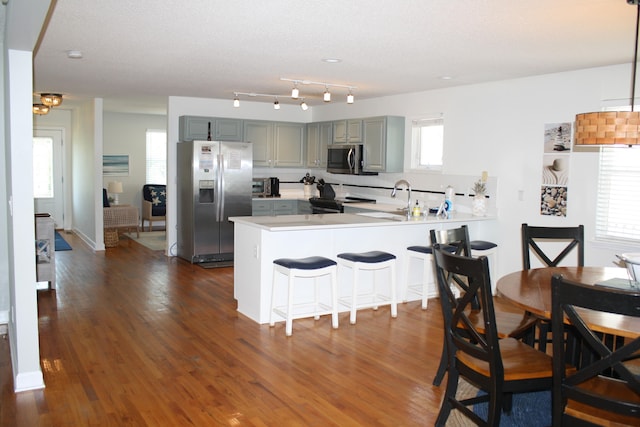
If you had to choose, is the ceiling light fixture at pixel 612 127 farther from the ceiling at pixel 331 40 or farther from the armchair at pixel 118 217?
the armchair at pixel 118 217

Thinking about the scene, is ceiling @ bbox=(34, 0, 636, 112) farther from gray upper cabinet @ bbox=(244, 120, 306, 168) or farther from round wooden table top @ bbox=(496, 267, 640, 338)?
gray upper cabinet @ bbox=(244, 120, 306, 168)

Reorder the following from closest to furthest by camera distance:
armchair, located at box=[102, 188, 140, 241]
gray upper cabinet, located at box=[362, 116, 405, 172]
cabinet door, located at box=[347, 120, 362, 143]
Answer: gray upper cabinet, located at box=[362, 116, 405, 172] → cabinet door, located at box=[347, 120, 362, 143] → armchair, located at box=[102, 188, 140, 241]

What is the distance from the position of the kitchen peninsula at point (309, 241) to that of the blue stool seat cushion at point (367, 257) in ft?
0.76

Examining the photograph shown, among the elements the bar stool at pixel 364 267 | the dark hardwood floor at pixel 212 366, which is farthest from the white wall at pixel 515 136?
the bar stool at pixel 364 267

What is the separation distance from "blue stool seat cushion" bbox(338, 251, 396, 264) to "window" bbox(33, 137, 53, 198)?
7.65 metres

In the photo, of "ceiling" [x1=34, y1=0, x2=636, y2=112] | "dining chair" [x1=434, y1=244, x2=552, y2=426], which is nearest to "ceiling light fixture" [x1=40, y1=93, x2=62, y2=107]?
"ceiling" [x1=34, y1=0, x2=636, y2=112]

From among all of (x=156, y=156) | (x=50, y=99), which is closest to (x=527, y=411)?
(x=50, y=99)

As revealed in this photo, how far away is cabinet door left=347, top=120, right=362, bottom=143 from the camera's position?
24.9 ft

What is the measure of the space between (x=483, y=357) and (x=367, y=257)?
2355 millimetres

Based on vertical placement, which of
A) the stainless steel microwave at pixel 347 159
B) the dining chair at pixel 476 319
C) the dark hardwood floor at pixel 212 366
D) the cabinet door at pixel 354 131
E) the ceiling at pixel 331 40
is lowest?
the dark hardwood floor at pixel 212 366

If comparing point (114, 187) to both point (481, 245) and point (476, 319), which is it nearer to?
point (481, 245)

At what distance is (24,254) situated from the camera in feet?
11.1

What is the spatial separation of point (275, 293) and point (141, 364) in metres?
1.34

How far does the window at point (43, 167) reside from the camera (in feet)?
33.8
